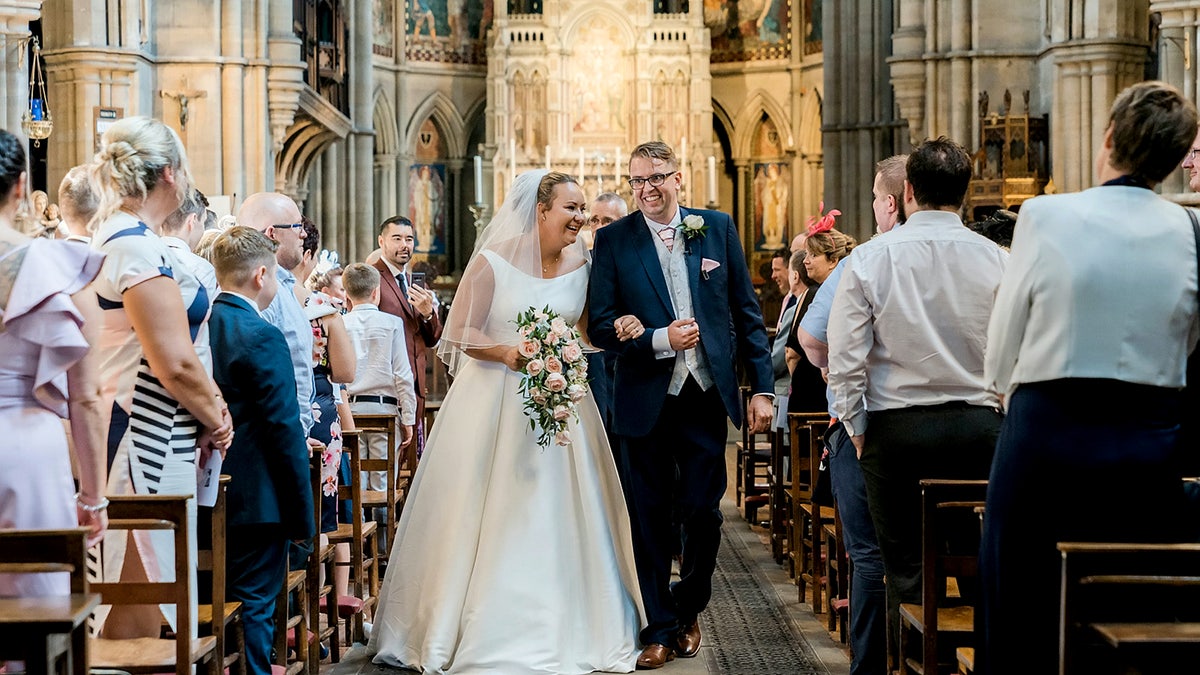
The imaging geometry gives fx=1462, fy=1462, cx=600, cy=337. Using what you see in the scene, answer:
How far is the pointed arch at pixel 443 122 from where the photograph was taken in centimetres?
2608

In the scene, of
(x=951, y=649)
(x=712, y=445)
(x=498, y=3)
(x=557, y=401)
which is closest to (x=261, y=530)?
(x=557, y=401)

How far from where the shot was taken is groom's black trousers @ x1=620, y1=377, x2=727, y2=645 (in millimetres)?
5457

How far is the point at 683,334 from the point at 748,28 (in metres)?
22.1

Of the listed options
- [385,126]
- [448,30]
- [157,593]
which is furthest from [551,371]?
[448,30]

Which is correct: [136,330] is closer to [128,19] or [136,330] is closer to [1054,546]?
[1054,546]

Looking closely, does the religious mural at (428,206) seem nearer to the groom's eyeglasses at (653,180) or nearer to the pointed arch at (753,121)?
the pointed arch at (753,121)

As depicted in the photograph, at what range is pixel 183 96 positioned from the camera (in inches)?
517

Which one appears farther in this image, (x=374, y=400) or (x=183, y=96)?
(x=183, y=96)

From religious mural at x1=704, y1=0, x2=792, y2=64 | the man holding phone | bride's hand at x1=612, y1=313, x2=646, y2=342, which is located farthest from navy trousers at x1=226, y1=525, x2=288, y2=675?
religious mural at x1=704, y1=0, x2=792, y2=64

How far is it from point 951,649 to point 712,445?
1.61m

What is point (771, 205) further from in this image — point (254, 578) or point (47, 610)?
point (47, 610)

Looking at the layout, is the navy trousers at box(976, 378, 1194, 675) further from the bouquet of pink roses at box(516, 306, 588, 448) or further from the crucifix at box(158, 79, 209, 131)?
the crucifix at box(158, 79, 209, 131)

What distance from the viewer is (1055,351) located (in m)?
3.04

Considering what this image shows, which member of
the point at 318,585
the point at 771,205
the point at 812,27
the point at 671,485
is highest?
the point at 812,27
